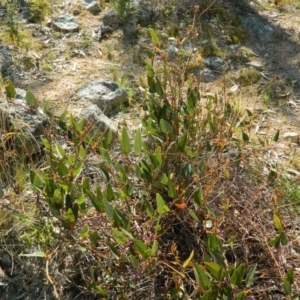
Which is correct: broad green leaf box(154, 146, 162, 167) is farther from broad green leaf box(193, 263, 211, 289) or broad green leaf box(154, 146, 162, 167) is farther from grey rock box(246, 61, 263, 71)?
grey rock box(246, 61, 263, 71)

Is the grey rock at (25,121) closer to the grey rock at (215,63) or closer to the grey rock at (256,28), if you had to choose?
the grey rock at (215,63)

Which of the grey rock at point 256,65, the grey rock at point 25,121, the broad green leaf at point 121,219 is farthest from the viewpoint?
the grey rock at point 256,65

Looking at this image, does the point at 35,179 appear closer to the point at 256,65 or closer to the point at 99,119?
the point at 99,119

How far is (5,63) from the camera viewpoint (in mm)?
4449

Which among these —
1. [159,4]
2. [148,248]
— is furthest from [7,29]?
[148,248]

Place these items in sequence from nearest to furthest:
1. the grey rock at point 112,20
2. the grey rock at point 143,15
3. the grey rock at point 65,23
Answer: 1. the grey rock at point 65,23
2. the grey rock at point 112,20
3. the grey rock at point 143,15

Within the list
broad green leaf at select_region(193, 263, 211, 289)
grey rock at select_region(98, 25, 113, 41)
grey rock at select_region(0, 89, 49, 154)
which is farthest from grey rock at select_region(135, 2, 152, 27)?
broad green leaf at select_region(193, 263, 211, 289)

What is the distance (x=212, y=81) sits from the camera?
471 centimetres

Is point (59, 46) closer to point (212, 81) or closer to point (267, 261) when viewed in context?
point (212, 81)

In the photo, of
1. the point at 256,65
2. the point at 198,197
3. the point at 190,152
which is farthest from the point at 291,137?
the point at 198,197

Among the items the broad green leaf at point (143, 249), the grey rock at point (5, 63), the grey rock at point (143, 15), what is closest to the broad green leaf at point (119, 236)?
the broad green leaf at point (143, 249)

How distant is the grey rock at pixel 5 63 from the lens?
438cm

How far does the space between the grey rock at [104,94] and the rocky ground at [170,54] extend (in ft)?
0.03

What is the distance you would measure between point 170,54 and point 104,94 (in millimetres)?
1024
